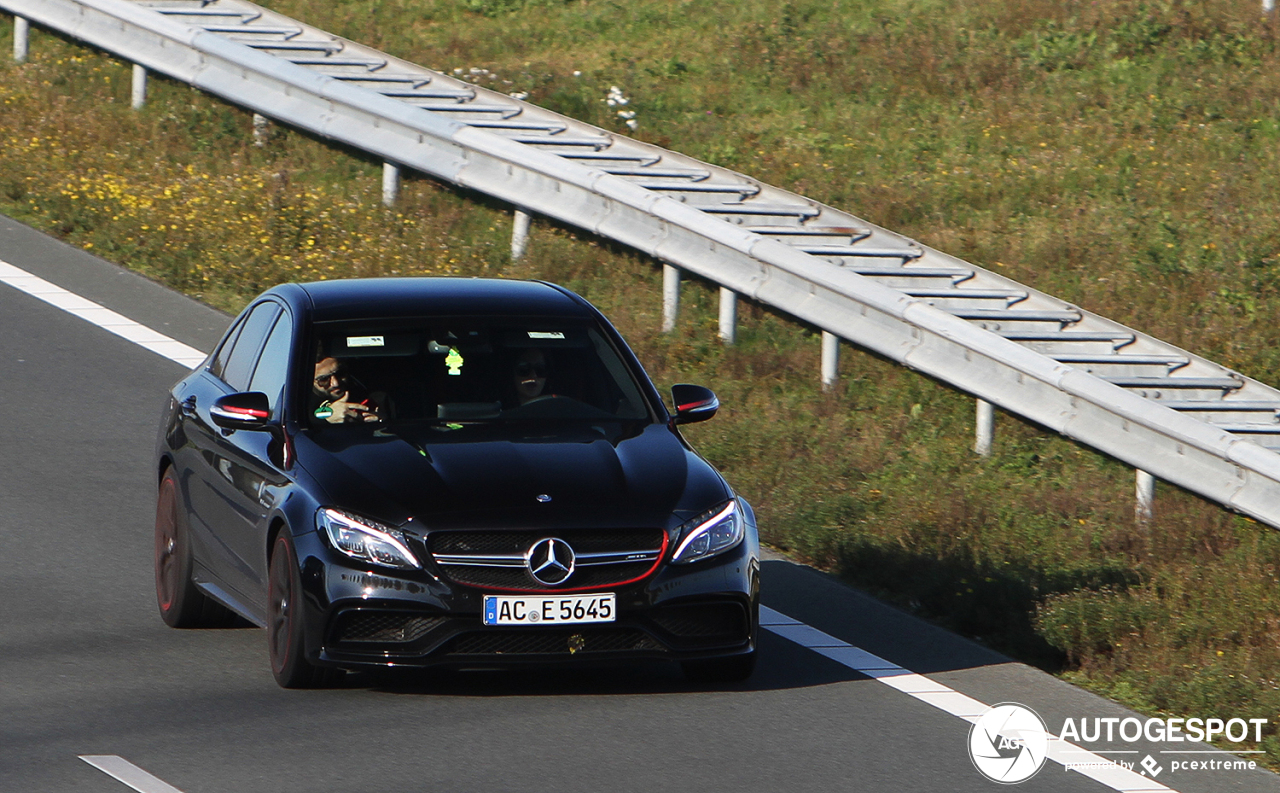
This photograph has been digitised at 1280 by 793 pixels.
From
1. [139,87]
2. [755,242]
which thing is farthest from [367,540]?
[139,87]

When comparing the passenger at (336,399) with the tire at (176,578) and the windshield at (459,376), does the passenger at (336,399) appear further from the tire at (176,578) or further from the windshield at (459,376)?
the tire at (176,578)

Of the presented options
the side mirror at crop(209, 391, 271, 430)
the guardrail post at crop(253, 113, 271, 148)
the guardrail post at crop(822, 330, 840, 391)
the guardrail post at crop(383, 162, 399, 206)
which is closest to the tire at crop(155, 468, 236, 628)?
the side mirror at crop(209, 391, 271, 430)

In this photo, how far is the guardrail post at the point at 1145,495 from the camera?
11341 mm

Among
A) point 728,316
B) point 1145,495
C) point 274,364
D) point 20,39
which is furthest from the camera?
point 20,39

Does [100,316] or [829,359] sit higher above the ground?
[829,359]

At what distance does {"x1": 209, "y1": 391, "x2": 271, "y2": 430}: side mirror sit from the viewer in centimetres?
822

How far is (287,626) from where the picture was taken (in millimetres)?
7824

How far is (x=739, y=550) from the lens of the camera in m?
7.90

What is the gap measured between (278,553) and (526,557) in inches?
42.8

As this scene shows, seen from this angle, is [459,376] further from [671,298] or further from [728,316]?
[671,298]

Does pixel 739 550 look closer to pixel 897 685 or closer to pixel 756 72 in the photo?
pixel 897 685

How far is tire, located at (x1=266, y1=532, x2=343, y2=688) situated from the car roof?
1.24 m

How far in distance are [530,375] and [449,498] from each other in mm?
1203

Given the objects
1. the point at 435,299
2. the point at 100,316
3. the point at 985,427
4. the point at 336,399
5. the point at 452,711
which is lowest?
the point at 100,316
